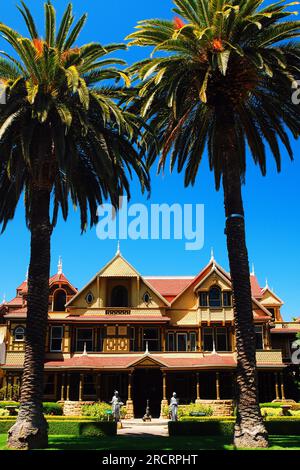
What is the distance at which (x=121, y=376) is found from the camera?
129 ft

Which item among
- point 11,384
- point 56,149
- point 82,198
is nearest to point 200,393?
point 11,384

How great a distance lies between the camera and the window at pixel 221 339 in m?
40.6

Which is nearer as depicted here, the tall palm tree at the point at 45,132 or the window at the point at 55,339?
the tall palm tree at the point at 45,132

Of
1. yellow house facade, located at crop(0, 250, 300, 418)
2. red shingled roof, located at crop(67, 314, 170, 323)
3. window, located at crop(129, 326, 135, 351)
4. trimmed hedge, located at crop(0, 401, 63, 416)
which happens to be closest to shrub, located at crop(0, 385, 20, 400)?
yellow house facade, located at crop(0, 250, 300, 418)

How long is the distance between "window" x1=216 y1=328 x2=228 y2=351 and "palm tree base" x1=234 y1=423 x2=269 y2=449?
79.5 feet

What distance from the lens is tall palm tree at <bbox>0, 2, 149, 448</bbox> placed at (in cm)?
1777

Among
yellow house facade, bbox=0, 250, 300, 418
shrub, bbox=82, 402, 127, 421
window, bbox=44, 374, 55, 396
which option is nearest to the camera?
shrub, bbox=82, 402, 127, 421

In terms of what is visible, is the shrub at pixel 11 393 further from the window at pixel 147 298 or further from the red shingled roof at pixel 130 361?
the window at pixel 147 298

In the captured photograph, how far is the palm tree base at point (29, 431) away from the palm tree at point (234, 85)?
21.4 ft

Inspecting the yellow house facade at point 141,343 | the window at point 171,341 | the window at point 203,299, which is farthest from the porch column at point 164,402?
the window at point 203,299

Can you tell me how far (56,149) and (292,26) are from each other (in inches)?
379

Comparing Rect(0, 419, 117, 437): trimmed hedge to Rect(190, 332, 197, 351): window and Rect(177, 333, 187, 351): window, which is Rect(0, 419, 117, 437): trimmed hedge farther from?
Rect(190, 332, 197, 351): window

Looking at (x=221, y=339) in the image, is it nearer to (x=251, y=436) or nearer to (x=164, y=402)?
(x=164, y=402)

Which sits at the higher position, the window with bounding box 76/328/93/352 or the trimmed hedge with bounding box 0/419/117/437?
the window with bounding box 76/328/93/352
